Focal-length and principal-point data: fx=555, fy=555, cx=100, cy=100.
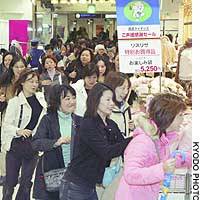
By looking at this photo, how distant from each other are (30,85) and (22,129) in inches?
17.1

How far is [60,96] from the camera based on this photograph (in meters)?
4.46

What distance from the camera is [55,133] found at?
14.4 ft

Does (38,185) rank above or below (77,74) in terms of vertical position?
below

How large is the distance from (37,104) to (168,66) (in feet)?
13.3

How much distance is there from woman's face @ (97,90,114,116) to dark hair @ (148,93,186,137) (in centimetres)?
62

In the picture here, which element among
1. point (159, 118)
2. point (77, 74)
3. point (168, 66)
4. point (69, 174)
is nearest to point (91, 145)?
point (69, 174)

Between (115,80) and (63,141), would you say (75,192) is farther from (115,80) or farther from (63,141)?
(115,80)

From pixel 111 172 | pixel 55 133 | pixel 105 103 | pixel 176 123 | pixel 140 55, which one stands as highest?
pixel 140 55

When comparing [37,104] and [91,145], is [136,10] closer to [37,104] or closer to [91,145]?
[37,104]

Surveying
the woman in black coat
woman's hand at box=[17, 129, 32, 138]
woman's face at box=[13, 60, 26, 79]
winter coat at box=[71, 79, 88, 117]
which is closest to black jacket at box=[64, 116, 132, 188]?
the woman in black coat

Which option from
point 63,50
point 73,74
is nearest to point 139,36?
point 73,74

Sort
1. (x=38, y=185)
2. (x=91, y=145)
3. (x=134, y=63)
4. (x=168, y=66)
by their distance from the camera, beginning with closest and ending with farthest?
(x=91, y=145) < (x=38, y=185) < (x=134, y=63) < (x=168, y=66)

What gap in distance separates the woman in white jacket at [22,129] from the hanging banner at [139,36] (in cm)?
91

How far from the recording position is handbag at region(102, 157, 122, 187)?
3844 millimetres
